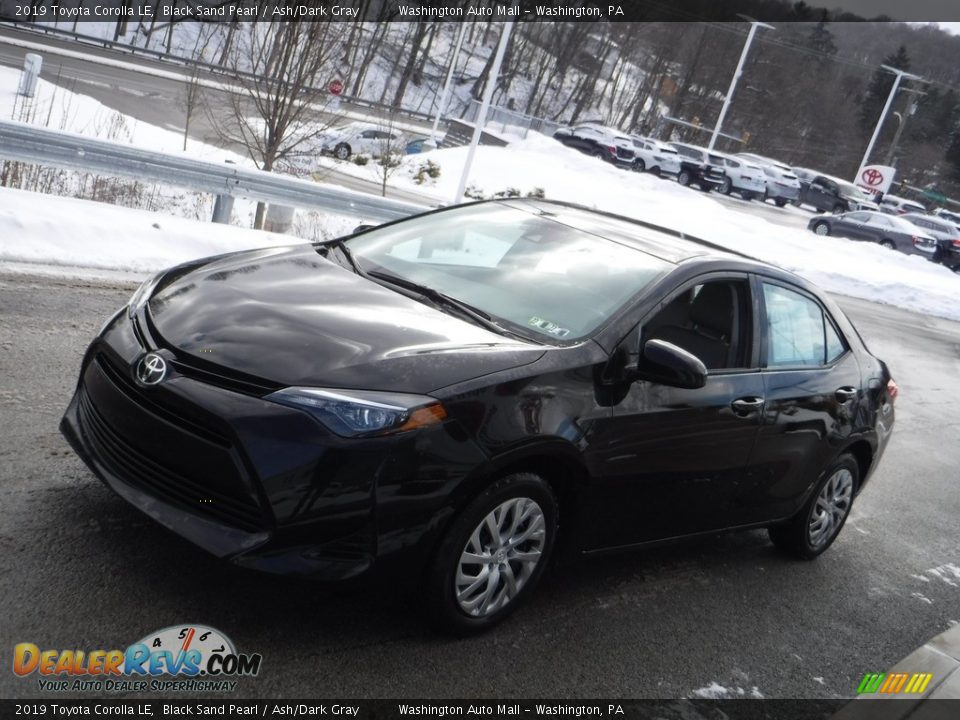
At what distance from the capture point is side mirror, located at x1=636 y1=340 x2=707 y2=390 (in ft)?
13.0

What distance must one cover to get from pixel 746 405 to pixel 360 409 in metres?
2.14

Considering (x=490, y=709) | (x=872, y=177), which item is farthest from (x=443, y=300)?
(x=872, y=177)

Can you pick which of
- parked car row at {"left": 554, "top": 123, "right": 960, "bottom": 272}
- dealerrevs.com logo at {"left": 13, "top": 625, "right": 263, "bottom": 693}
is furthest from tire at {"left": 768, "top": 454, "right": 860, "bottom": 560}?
parked car row at {"left": 554, "top": 123, "right": 960, "bottom": 272}

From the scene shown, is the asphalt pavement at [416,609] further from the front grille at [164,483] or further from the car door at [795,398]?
the car door at [795,398]

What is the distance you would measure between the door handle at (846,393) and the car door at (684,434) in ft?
3.03

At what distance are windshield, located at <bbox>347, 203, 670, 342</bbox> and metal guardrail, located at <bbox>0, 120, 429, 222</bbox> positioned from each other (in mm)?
5652

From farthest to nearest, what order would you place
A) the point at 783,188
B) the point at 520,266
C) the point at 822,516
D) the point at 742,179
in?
the point at 783,188, the point at 742,179, the point at 822,516, the point at 520,266

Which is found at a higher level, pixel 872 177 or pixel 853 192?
pixel 872 177

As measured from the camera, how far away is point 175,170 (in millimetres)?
10516

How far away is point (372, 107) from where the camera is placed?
55.5 meters

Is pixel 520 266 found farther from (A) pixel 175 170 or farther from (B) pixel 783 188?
(B) pixel 783 188

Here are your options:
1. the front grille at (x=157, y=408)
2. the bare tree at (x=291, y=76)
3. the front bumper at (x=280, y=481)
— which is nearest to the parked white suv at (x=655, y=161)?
the bare tree at (x=291, y=76)

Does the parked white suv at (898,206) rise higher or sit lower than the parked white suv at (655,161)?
higher

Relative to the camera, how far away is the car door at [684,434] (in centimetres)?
407
